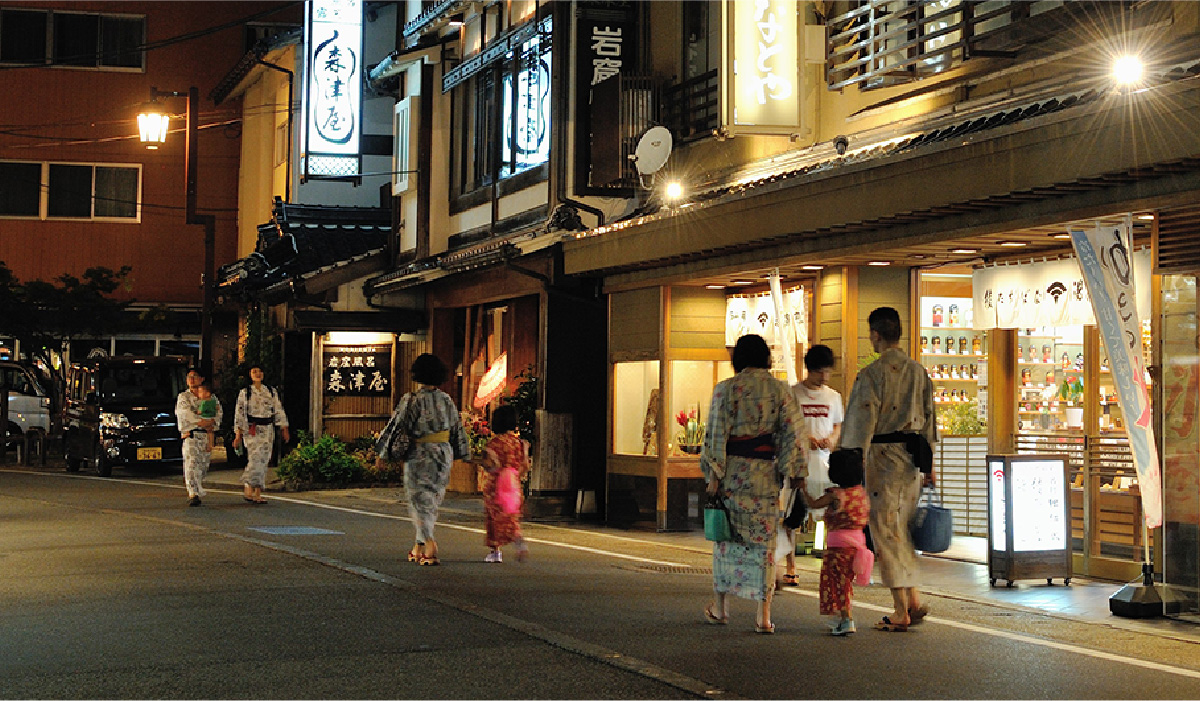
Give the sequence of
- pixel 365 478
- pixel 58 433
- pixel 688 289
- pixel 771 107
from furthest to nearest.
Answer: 1. pixel 58 433
2. pixel 365 478
3. pixel 688 289
4. pixel 771 107

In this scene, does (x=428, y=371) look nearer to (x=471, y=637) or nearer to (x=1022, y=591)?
(x=471, y=637)

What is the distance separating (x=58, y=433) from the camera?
105 ft

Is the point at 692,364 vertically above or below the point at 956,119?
below

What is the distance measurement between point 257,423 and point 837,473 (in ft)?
41.2

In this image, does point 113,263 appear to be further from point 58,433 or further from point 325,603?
point 325,603

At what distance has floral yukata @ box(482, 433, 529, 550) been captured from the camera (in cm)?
1345

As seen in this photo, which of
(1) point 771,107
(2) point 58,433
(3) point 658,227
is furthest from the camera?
(2) point 58,433

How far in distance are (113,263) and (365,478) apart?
791 inches

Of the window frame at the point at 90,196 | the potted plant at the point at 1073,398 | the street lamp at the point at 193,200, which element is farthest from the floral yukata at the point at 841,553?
the window frame at the point at 90,196

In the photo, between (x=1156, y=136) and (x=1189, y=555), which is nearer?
(x=1156, y=136)

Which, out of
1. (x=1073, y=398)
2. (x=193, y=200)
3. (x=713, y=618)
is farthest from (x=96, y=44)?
(x=713, y=618)

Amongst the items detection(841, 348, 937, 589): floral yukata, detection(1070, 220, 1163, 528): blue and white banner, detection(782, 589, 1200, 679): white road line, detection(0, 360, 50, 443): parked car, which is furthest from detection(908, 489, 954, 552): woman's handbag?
detection(0, 360, 50, 443): parked car

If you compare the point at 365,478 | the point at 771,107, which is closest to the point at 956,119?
the point at 771,107

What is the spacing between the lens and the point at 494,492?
44.7ft
